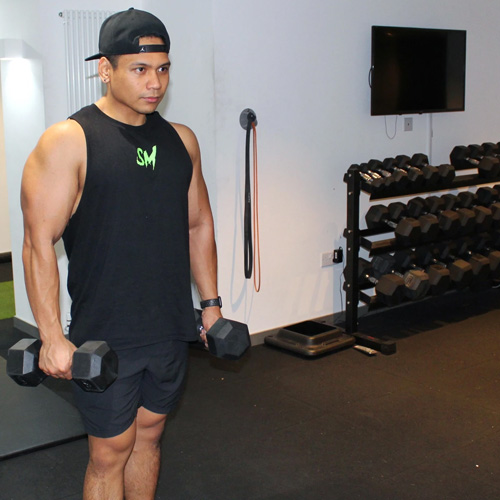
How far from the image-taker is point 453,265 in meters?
4.11

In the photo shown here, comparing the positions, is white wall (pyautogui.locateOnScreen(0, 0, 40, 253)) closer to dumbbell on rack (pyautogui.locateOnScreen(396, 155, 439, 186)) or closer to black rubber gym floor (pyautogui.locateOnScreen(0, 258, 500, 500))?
black rubber gym floor (pyautogui.locateOnScreen(0, 258, 500, 500))

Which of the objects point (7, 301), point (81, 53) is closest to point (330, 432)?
point (81, 53)

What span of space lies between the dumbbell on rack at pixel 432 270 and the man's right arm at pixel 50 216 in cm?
272

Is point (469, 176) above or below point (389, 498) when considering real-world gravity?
above

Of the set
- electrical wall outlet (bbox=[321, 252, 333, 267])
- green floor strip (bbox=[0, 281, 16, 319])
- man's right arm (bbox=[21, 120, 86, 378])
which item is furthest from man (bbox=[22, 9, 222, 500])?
green floor strip (bbox=[0, 281, 16, 319])

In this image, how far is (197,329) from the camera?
1874 millimetres

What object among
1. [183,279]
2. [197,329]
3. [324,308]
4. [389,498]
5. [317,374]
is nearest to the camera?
[183,279]

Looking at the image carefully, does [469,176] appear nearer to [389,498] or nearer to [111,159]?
[389,498]

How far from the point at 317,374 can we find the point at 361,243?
83cm

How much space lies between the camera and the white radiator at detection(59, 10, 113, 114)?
143 inches

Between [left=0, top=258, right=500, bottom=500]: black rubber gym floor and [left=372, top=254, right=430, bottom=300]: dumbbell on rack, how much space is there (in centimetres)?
26

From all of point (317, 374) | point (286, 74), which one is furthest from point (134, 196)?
point (286, 74)

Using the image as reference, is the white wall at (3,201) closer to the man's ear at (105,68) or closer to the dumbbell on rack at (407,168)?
the dumbbell on rack at (407,168)

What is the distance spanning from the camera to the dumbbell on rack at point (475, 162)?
4309 millimetres
